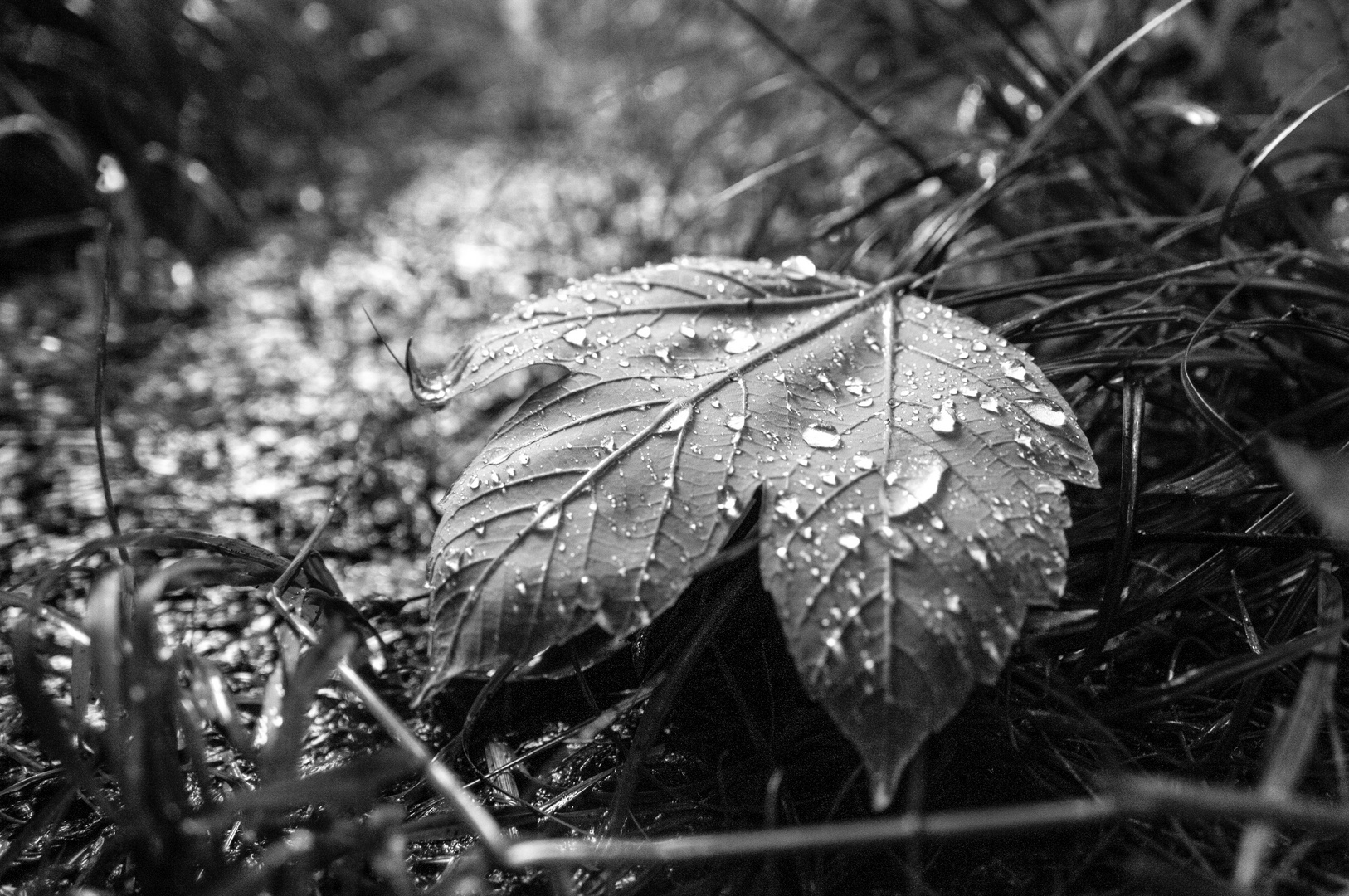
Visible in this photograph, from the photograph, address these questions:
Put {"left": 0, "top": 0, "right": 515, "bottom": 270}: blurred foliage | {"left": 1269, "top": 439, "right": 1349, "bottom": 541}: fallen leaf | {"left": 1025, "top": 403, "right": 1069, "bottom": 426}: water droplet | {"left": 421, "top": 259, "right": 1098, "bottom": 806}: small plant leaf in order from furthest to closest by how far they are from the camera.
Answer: {"left": 0, "top": 0, "right": 515, "bottom": 270}: blurred foliage < {"left": 1025, "top": 403, "right": 1069, "bottom": 426}: water droplet < {"left": 421, "top": 259, "right": 1098, "bottom": 806}: small plant leaf < {"left": 1269, "top": 439, "right": 1349, "bottom": 541}: fallen leaf

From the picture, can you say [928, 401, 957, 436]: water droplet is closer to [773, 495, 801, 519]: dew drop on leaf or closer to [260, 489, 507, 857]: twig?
[773, 495, 801, 519]: dew drop on leaf

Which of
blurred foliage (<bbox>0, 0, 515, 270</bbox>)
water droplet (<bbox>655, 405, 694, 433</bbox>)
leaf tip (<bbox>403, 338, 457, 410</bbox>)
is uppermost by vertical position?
blurred foliage (<bbox>0, 0, 515, 270</bbox>)

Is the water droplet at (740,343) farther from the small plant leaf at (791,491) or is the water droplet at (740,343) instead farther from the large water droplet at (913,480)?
the large water droplet at (913,480)

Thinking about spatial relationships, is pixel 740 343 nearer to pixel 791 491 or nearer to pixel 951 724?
pixel 791 491

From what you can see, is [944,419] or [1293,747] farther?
[944,419]

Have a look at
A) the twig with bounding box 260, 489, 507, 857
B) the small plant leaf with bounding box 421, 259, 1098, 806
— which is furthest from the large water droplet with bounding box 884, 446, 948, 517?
the twig with bounding box 260, 489, 507, 857

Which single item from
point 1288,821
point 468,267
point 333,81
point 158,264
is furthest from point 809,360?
point 333,81

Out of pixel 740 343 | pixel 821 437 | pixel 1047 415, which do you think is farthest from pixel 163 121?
pixel 1047 415
